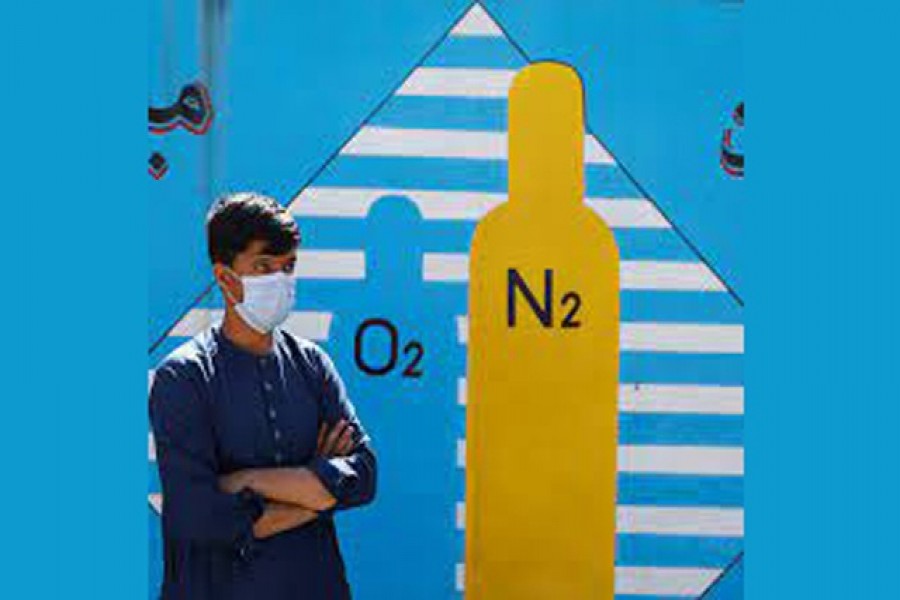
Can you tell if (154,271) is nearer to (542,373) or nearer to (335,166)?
(335,166)

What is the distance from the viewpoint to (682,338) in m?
3.46

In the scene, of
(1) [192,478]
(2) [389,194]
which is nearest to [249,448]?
(1) [192,478]

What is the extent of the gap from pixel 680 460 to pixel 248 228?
156 cm

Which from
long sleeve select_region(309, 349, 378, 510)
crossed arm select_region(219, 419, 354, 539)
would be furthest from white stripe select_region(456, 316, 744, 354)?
crossed arm select_region(219, 419, 354, 539)

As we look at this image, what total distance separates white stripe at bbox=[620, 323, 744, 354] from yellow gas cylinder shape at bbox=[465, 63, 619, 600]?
0.19 feet

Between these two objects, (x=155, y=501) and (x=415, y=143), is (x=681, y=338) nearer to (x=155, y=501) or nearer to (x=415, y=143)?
(x=415, y=143)

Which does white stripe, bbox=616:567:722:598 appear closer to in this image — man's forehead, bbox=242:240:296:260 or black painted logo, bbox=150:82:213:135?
man's forehead, bbox=242:240:296:260

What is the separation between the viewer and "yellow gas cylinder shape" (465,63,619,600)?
11.3 feet

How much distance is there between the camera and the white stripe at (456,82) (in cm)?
342

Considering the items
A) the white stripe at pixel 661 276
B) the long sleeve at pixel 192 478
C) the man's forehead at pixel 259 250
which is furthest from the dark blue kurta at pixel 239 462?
the white stripe at pixel 661 276

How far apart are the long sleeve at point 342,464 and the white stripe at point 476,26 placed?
113 cm

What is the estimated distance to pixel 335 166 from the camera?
3.43 meters

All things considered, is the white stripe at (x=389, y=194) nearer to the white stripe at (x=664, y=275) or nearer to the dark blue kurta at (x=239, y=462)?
the white stripe at (x=664, y=275)

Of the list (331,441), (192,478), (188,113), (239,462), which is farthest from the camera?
Result: (188,113)
